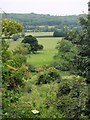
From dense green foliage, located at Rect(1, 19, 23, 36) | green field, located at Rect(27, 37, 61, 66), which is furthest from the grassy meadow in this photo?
dense green foliage, located at Rect(1, 19, 23, 36)

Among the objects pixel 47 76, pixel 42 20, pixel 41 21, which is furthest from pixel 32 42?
pixel 47 76

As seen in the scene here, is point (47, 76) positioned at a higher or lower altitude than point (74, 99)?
lower

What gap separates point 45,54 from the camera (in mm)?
29906

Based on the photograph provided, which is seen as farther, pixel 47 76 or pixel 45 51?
pixel 45 51

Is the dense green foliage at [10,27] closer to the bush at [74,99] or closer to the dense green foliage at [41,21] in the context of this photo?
the dense green foliage at [41,21]

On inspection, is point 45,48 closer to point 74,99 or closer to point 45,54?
point 45,54

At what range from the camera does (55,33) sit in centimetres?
3128

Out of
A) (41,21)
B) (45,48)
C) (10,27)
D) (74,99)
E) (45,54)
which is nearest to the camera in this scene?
(74,99)

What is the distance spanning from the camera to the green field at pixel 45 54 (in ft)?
83.3

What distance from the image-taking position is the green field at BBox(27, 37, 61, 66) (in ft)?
83.3

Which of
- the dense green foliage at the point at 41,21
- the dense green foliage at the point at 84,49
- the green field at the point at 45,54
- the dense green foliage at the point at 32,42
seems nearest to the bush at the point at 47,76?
the green field at the point at 45,54

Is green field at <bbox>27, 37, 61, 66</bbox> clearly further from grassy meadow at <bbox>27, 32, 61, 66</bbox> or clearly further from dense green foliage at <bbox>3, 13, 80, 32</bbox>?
dense green foliage at <bbox>3, 13, 80, 32</bbox>

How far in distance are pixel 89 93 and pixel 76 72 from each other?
2.90 feet

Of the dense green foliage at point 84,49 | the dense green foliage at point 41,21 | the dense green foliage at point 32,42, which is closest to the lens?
the dense green foliage at point 84,49
